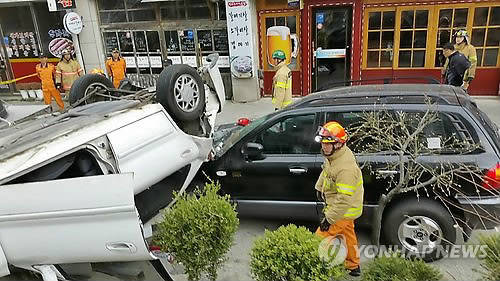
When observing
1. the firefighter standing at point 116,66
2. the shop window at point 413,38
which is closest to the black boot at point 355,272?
the shop window at point 413,38

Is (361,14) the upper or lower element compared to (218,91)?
upper

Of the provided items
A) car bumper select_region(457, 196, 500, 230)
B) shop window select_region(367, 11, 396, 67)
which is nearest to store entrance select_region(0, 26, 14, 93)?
shop window select_region(367, 11, 396, 67)

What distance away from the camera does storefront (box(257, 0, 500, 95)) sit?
28.7 feet

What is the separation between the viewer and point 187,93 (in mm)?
4715

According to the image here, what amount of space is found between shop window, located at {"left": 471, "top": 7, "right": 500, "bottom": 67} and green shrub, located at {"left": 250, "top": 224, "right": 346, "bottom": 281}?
7994mm

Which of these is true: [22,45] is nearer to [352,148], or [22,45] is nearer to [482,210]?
[352,148]

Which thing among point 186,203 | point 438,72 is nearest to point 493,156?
point 186,203

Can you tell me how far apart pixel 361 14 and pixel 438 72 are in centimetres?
223

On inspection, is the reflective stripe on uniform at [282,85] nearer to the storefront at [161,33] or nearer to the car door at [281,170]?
the car door at [281,170]

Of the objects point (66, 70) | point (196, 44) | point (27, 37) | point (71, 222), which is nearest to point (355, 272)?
point (71, 222)

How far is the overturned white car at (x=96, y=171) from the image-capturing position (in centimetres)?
290

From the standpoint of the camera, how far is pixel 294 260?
2.81 m

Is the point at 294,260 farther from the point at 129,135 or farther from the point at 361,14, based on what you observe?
the point at 361,14

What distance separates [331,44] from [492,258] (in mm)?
7597
